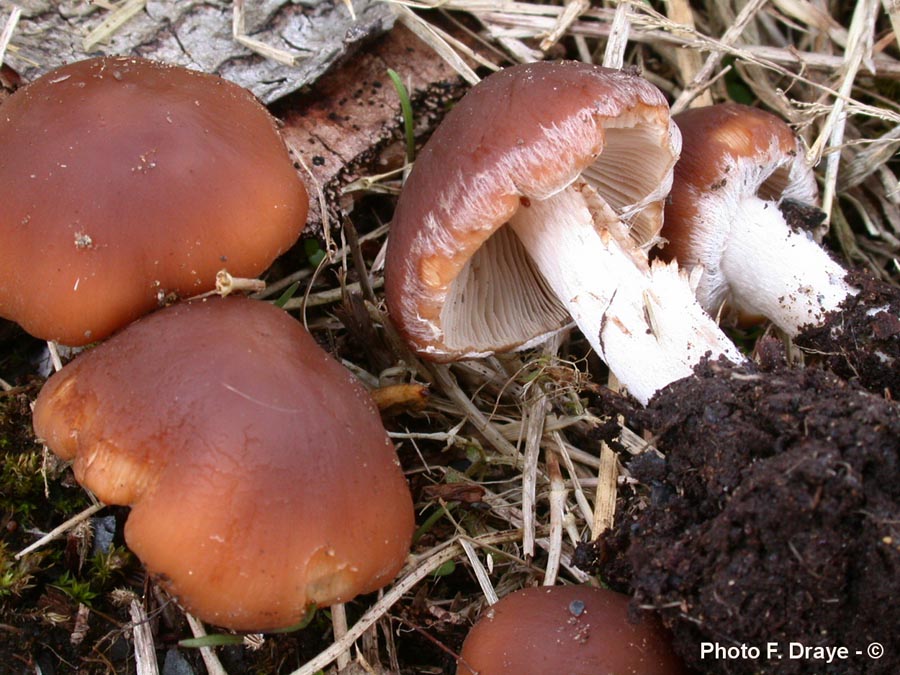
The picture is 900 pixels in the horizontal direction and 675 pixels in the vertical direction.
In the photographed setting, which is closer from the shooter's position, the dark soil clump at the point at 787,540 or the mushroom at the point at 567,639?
the dark soil clump at the point at 787,540

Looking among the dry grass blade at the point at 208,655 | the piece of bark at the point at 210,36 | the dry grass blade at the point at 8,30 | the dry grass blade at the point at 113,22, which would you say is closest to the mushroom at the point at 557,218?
the piece of bark at the point at 210,36

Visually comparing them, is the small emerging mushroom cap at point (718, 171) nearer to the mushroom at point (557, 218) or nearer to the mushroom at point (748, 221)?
the mushroom at point (748, 221)

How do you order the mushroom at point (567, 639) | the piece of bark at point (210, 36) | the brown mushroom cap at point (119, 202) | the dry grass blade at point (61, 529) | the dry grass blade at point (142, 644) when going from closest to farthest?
the mushroom at point (567, 639) → the brown mushroom cap at point (119, 202) → the dry grass blade at point (142, 644) → the dry grass blade at point (61, 529) → the piece of bark at point (210, 36)

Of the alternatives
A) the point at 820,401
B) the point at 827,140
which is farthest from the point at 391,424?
the point at 827,140

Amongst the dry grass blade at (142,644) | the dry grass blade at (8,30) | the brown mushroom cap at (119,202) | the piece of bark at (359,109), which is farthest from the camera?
the piece of bark at (359,109)

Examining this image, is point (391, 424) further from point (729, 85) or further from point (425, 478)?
point (729, 85)

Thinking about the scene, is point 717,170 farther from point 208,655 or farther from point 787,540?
point 208,655
